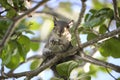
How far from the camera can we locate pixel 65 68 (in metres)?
1.90

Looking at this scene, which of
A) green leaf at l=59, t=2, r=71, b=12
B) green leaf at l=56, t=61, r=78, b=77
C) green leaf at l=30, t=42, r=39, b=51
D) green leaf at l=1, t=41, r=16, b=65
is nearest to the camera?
green leaf at l=56, t=61, r=78, b=77

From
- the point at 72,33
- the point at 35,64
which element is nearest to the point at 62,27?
the point at 72,33

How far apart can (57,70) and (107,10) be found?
37 cm

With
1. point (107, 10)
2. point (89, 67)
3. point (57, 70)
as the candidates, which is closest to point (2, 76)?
point (57, 70)

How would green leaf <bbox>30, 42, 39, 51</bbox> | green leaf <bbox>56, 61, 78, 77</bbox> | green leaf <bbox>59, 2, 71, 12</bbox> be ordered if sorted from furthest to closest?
1. green leaf <bbox>59, 2, 71, 12</bbox>
2. green leaf <bbox>30, 42, 39, 51</bbox>
3. green leaf <bbox>56, 61, 78, 77</bbox>

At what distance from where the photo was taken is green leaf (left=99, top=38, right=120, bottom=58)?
6.86 feet

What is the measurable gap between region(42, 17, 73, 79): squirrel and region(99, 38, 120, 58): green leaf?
0.19 meters

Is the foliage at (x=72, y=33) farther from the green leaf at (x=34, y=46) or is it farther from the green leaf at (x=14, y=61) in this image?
the green leaf at (x=34, y=46)

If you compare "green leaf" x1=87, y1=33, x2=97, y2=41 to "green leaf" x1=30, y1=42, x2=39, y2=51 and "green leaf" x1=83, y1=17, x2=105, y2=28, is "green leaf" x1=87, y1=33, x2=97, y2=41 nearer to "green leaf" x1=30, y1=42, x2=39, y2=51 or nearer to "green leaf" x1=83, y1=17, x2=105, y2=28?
"green leaf" x1=83, y1=17, x2=105, y2=28

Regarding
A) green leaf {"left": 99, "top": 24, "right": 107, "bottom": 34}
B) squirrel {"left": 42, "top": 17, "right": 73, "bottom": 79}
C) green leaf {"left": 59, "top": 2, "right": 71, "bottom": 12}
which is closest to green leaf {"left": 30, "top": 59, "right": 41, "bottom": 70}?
squirrel {"left": 42, "top": 17, "right": 73, "bottom": 79}

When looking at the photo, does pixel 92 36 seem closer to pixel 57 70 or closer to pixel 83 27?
pixel 83 27

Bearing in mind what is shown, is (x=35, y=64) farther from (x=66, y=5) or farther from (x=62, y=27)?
(x=66, y=5)

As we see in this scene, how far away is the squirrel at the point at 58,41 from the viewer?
6.71ft

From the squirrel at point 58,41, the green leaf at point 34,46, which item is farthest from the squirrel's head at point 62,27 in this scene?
the green leaf at point 34,46
